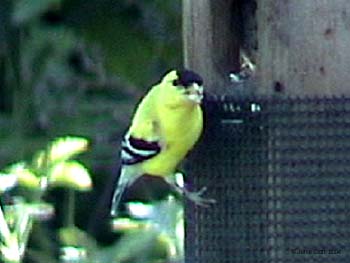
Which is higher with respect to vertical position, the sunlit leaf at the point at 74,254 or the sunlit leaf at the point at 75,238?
the sunlit leaf at the point at 75,238

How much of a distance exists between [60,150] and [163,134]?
3.75 feet

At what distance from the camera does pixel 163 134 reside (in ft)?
19.7

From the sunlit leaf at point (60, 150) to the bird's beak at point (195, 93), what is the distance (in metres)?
1.43

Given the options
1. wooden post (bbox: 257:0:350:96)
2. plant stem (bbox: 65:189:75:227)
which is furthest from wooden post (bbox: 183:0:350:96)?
plant stem (bbox: 65:189:75:227)

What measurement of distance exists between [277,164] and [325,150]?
152 mm

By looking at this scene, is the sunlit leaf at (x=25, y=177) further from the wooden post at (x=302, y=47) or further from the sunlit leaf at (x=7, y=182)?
the wooden post at (x=302, y=47)

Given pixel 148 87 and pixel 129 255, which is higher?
pixel 148 87

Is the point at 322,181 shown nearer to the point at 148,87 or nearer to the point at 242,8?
the point at 242,8

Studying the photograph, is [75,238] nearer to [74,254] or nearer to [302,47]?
[74,254]

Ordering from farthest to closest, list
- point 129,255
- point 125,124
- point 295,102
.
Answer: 1. point 125,124
2. point 129,255
3. point 295,102

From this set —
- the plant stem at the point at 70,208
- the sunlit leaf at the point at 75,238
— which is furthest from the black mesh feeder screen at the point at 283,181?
the plant stem at the point at 70,208

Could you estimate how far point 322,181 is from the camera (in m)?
5.55

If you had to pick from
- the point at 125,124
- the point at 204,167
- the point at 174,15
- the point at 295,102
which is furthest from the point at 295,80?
the point at 125,124

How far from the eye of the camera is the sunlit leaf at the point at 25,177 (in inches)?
284
